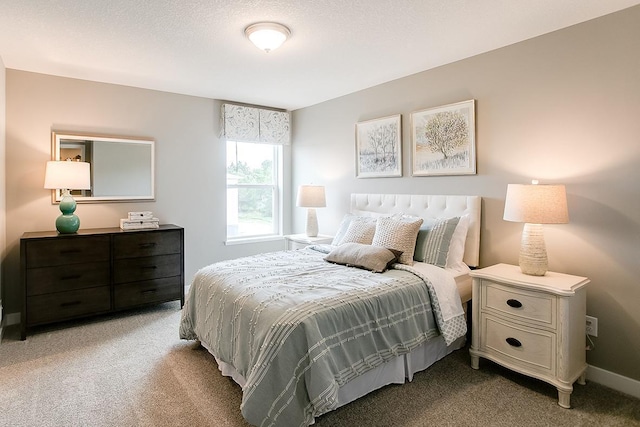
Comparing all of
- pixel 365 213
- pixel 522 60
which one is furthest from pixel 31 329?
pixel 522 60

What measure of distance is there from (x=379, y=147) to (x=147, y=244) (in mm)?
2594

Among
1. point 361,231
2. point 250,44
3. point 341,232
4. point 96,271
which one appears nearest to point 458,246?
point 361,231

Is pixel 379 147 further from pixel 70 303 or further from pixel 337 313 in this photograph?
pixel 70 303

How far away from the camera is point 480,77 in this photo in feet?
9.70

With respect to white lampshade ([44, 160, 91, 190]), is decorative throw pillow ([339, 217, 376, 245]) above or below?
below

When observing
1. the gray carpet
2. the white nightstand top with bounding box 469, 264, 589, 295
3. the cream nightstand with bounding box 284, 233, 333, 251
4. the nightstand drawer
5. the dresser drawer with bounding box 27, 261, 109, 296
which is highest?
the cream nightstand with bounding box 284, 233, 333, 251

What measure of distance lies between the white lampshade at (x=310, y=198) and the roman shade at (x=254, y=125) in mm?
1056

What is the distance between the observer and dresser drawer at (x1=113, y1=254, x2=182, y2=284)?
3.42m

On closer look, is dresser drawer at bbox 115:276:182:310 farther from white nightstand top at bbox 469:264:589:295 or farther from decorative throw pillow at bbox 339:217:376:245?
white nightstand top at bbox 469:264:589:295

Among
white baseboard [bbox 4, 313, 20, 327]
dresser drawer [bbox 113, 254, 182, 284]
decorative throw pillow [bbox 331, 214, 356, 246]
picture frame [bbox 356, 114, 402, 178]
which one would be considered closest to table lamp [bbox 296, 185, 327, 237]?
picture frame [bbox 356, 114, 402, 178]

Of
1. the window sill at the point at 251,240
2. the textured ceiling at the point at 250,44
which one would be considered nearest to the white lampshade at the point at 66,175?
the textured ceiling at the point at 250,44

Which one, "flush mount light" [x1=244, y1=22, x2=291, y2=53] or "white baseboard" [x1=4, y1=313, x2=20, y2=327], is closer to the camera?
"flush mount light" [x1=244, y1=22, x2=291, y2=53]

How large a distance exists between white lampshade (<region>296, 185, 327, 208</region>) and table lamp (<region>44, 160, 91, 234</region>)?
220 centimetres

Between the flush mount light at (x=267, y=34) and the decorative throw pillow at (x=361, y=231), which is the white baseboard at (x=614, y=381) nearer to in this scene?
the decorative throw pillow at (x=361, y=231)
